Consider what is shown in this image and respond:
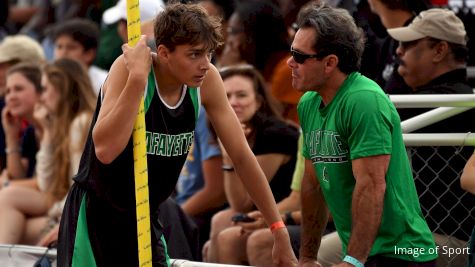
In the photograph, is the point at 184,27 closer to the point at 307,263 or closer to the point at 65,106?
the point at 307,263

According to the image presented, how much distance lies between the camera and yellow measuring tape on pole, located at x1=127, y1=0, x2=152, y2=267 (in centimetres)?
472

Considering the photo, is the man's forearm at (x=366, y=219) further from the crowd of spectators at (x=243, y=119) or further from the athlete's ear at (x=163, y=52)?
the crowd of spectators at (x=243, y=119)

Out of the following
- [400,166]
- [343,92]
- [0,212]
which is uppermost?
[343,92]

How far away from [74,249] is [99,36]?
6153mm

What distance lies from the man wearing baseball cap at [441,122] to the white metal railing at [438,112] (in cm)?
20

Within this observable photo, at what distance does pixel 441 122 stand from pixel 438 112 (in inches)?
14.9

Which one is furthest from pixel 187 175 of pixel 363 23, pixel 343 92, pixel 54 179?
pixel 343 92

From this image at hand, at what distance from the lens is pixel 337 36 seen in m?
4.91

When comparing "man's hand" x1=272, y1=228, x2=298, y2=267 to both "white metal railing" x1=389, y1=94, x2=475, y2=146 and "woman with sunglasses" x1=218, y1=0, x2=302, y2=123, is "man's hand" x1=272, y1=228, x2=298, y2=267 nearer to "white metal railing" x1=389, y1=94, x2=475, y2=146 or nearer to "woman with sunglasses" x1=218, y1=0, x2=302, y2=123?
"white metal railing" x1=389, y1=94, x2=475, y2=146

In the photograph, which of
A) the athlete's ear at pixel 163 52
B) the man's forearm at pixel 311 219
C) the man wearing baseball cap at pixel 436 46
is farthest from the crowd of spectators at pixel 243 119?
the athlete's ear at pixel 163 52

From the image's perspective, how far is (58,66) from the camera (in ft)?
27.7

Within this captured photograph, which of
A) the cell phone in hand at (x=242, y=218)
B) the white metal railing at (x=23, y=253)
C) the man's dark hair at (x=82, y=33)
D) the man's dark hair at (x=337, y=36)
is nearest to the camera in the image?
the man's dark hair at (x=337, y=36)

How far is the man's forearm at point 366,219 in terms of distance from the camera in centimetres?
466

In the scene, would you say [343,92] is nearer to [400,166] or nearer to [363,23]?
[400,166]
